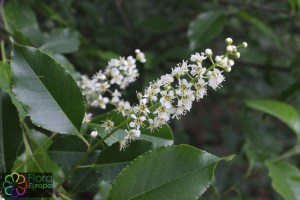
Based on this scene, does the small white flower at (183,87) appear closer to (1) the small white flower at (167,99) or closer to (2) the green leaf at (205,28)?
(1) the small white flower at (167,99)

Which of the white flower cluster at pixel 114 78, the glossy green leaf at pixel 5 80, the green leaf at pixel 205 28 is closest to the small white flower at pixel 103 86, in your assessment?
the white flower cluster at pixel 114 78

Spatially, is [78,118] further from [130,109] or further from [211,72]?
[211,72]

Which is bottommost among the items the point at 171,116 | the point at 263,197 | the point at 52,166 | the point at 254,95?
the point at 263,197

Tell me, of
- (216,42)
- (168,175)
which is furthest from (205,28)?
(168,175)

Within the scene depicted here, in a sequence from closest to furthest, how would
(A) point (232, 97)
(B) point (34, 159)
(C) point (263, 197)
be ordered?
(B) point (34, 159), (A) point (232, 97), (C) point (263, 197)

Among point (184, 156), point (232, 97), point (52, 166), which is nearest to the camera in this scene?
point (184, 156)

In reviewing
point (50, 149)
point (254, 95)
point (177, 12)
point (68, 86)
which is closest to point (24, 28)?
point (50, 149)

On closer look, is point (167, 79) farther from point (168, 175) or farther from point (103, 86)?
point (103, 86)
